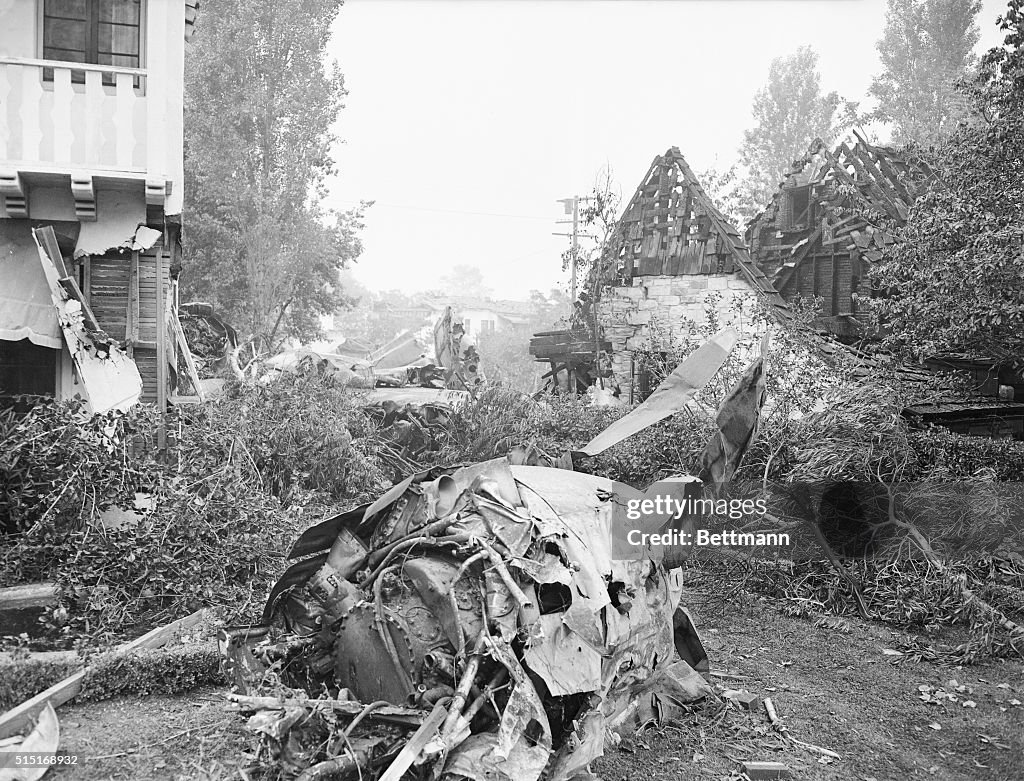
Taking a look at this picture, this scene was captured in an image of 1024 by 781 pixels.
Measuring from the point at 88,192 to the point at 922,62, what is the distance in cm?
2443

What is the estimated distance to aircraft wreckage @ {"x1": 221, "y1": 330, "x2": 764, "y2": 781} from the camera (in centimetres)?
376

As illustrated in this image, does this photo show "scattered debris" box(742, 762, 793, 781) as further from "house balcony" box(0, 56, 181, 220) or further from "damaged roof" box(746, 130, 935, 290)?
"damaged roof" box(746, 130, 935, 290)

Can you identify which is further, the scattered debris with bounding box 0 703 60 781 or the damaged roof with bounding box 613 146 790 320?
the damaged roof with bounding box 613 146 790 320

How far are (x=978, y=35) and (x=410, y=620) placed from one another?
74.3 feet

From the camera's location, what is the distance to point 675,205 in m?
15.0

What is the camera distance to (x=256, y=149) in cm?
2177

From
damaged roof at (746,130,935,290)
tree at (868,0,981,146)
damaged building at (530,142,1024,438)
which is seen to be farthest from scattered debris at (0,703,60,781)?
tree at (868,0,981,146)

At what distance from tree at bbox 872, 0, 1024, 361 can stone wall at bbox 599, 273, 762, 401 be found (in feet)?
13.1

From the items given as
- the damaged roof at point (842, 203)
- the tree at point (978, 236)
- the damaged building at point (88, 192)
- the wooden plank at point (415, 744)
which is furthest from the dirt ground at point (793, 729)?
the damaged roof at point (842, 203)

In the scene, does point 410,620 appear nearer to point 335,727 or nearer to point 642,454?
point 335,727

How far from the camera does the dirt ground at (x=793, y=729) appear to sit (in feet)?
15.5

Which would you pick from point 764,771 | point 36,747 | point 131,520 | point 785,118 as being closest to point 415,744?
point 36,747

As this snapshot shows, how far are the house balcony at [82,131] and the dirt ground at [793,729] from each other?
564cm

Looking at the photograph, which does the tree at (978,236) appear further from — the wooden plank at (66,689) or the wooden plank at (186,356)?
the wooden plank at (186,356)
